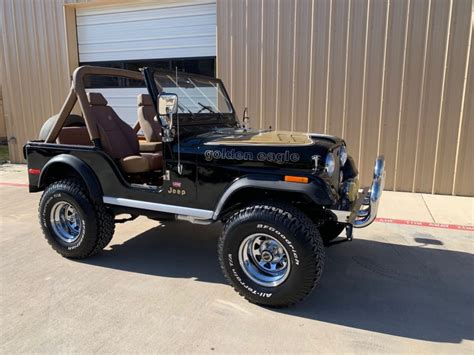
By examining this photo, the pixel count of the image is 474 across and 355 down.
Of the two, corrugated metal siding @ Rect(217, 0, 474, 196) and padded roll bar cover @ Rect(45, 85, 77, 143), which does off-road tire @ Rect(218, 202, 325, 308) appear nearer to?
padded roll bar cover @ Rect(45, 85, 77, 143)

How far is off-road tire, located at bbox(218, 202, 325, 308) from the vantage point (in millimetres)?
2736

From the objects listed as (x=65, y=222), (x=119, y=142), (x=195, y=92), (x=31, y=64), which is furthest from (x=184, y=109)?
(x=31, y=64)

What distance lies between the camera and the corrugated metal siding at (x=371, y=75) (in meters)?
6.00

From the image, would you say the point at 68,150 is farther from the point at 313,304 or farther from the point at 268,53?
the point at 268,53

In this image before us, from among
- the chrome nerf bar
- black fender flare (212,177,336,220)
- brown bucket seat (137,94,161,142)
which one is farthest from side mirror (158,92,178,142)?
the chrome nerf bar

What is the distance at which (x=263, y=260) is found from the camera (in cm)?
Answer: 301

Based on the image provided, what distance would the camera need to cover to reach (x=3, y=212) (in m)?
5.43

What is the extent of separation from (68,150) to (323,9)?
191 inches

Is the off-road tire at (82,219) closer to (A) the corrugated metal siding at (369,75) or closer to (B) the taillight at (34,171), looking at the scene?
(B) the taillight at (34,171)

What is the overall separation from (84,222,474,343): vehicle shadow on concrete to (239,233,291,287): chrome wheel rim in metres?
0.27

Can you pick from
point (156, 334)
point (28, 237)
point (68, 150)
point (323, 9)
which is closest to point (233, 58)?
point (323, 9)

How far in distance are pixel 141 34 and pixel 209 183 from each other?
620 centimetres

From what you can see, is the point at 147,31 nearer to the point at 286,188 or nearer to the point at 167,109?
the point at 167,109

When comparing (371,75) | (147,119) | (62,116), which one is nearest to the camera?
(62,116)
